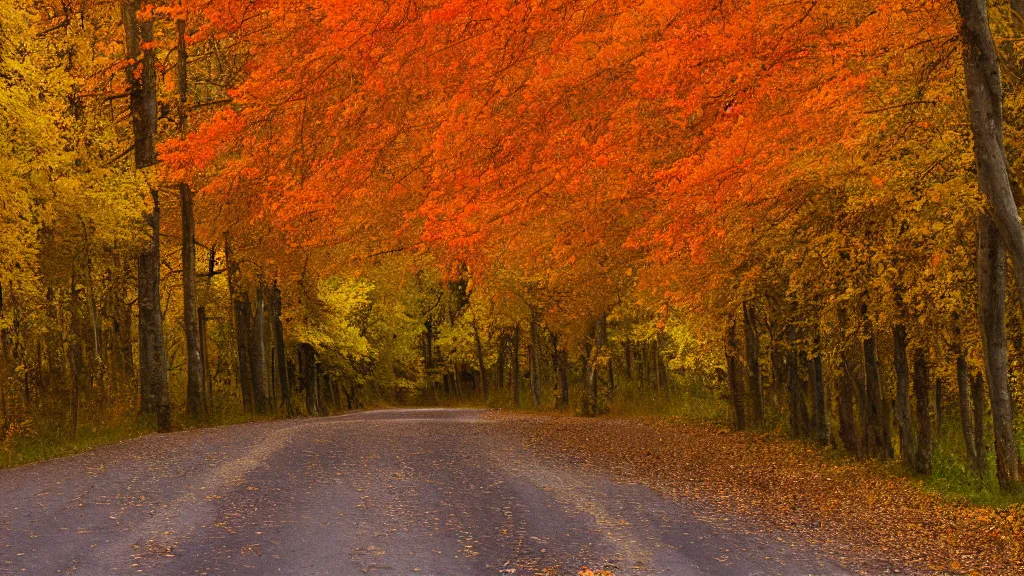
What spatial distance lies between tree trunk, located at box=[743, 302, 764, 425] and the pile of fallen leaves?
2200mm

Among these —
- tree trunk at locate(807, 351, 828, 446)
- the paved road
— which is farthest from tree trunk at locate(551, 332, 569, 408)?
the paved road

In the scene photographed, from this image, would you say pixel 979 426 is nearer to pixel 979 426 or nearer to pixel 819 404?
pixel 979 426

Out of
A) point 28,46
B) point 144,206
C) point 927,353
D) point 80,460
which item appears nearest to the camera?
point 80,460

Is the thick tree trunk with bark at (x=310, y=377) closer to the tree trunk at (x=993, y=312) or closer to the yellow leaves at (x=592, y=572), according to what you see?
the tree trunk at (x=993, y=312)

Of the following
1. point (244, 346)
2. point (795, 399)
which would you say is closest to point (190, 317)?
point (244, 346)

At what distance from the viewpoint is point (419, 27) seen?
17.1 metres

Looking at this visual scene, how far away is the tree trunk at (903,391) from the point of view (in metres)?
15.5

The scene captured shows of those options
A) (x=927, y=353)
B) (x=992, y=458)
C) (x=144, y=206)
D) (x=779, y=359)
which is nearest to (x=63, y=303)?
(x=144, y=206)

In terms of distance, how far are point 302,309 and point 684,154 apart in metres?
19.6

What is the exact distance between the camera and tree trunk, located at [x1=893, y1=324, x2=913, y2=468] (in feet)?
50.9

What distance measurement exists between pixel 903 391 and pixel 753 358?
21.4 feet

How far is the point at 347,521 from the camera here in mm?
9891

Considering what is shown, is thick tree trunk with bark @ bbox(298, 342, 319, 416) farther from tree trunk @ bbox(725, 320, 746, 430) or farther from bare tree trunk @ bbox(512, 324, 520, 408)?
tree trunk @ bbox(725, 320, 746, 430)

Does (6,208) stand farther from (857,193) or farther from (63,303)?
(857,193)
